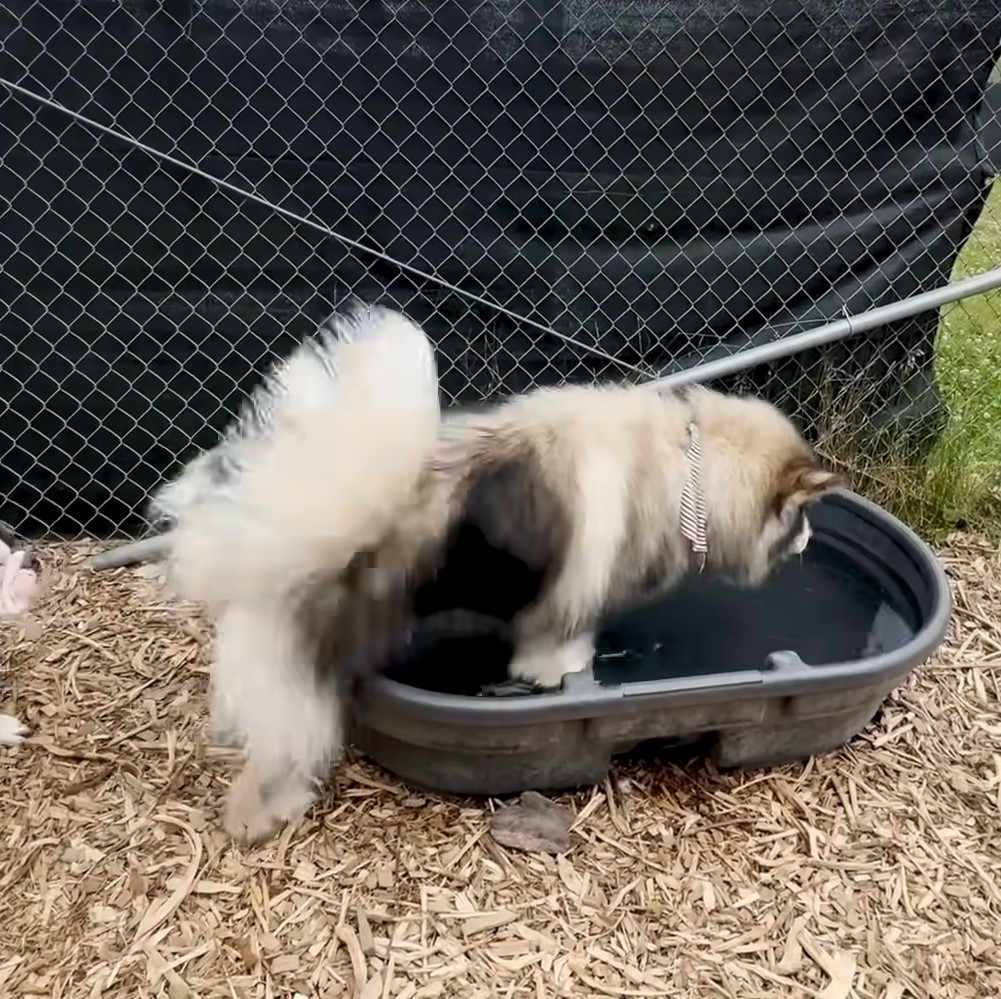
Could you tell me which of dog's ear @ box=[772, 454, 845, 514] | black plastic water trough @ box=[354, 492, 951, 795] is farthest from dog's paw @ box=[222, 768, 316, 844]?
dog's ear @ box=[772, 454, 845, 514]

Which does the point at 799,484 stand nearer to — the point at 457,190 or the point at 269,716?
the point at 269,716

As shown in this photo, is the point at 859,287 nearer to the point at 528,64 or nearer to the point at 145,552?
the point at 528,64

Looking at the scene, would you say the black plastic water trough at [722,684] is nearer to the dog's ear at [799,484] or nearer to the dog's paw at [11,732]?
the dog's ear at [799,484]

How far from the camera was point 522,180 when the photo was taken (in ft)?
10.5

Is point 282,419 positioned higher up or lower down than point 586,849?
higher up

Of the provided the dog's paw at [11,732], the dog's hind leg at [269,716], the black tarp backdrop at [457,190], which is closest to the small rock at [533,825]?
the dog's hind leg at [269,716]

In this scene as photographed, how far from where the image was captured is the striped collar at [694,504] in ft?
7.48

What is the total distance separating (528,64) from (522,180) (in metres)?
0.34

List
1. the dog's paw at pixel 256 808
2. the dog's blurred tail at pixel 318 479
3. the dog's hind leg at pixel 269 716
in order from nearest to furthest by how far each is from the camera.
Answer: the dog's blurred tail at pixel 318 479
the dog's hind leg at pixel 269 716
the dog's paw at pixel 256 808

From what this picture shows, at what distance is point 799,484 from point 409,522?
3.08ft

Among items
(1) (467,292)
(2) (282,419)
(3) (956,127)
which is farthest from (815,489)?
(3) (956,127)

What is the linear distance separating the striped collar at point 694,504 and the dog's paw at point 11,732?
172cm

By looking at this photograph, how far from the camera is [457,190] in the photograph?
10.4 ft

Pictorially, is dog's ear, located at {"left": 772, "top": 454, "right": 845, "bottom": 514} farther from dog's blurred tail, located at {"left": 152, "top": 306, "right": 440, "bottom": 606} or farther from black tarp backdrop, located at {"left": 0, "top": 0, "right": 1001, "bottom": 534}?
black tarp backdrop, located at {"left": 0, "top": 0, "right": 1001, "bottom": 534}
